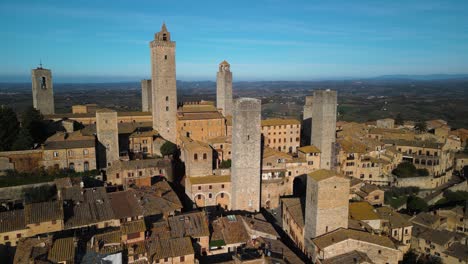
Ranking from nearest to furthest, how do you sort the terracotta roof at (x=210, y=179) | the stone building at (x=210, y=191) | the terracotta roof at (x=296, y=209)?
the terracotta roof at (x=296, y=209), the stone building at (x=210, y=191), the terracotta roof at (x=210, y=179)

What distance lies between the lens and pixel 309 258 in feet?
81.3

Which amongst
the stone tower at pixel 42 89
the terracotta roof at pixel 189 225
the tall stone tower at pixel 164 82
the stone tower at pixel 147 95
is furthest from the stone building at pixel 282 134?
the stone tower at pixel 42 89

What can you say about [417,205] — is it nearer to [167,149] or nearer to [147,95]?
[167,149]

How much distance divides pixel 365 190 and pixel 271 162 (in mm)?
9970

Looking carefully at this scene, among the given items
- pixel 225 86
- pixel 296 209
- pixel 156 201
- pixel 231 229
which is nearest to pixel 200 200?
pixel 156 201

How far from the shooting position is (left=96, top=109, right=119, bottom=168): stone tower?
3478 centimetres

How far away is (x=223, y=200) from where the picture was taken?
3231 centimetres

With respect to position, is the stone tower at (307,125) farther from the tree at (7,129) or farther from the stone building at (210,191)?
the tree at (7,129)

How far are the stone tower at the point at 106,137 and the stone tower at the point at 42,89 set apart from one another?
2025 centimetres

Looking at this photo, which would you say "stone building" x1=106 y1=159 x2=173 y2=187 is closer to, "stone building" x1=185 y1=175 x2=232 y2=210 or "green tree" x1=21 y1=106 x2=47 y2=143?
"stone building" x1=185 y1=175 x2=232 y2=210

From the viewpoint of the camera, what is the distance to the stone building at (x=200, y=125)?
42594 mm

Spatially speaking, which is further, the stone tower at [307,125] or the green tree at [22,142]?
the stone tower at [307,125]

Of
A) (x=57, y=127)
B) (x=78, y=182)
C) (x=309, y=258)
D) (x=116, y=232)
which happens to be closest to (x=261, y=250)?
(x=309, y=258)

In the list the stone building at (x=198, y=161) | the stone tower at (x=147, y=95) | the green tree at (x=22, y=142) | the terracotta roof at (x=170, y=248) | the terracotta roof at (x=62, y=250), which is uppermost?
the stone tower at (x=147, y=95)
